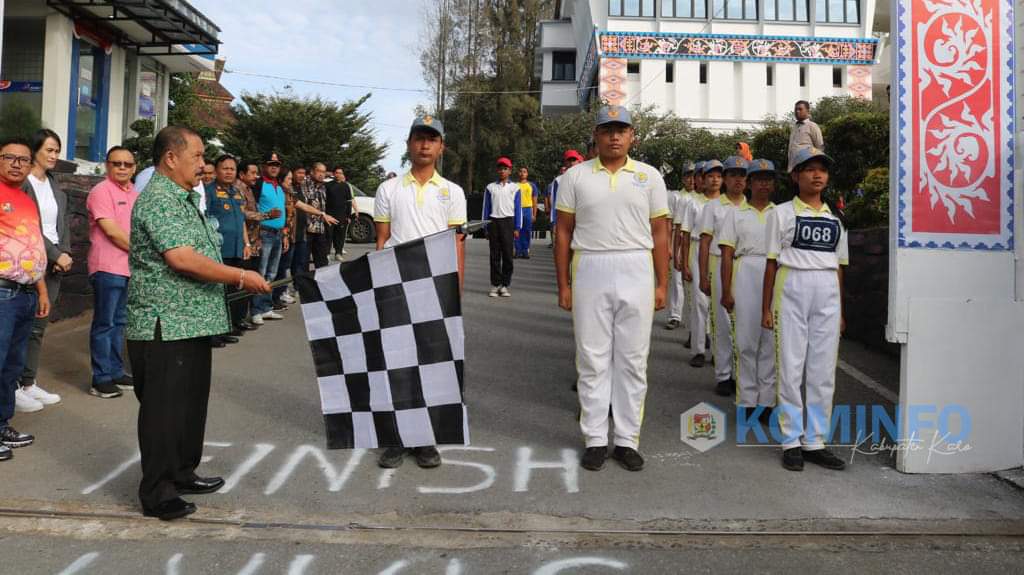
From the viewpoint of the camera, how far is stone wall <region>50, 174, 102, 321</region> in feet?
29.6

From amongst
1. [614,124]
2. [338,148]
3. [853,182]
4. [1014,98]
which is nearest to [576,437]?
[614,124]

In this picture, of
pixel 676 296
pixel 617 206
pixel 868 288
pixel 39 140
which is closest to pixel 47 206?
pixel 39 140

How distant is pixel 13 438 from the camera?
493cm

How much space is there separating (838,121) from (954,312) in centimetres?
894

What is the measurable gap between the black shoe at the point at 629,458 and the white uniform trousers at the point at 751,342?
4.38 feet

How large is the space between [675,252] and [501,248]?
343 centimetres

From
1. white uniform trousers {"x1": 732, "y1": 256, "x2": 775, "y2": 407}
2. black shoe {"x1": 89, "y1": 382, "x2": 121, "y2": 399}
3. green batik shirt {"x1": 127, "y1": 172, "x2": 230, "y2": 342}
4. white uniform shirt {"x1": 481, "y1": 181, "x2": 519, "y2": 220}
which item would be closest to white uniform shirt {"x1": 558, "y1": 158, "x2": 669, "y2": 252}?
white uniform trousers {"x1": 732, "y1": 256, "x2": 775, "y2": 407}

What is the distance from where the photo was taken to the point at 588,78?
148 feet

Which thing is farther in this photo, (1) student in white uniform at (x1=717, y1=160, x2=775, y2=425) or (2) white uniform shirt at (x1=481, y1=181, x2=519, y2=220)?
(2) white uniform shirt at (x1=481, y1=181, x2=519, y2=220)

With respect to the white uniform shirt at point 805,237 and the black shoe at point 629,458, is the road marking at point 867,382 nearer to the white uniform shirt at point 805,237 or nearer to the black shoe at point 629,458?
the white uniform shirt at point 805,237

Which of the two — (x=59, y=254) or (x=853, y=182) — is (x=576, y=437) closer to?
(x=59, y=254)

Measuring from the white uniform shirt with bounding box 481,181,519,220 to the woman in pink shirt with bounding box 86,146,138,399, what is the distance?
21.6 feet

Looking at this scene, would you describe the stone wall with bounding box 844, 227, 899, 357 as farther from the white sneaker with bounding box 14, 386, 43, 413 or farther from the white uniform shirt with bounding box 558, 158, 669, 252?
the white sneaker with bounding box 14, 386, 43, 413

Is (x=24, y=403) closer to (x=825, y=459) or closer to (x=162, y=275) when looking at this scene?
(x=162, y=275)
